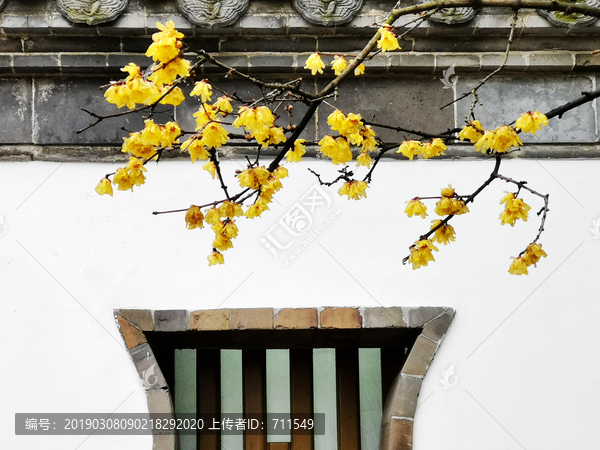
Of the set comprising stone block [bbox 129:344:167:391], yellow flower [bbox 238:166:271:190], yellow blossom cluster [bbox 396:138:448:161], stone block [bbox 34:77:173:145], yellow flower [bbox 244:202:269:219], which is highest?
stone block [bbox 34:77:173:145]

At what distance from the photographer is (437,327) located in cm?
330

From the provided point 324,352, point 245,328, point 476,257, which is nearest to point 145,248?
point 245,328

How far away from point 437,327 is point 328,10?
1.55 metres

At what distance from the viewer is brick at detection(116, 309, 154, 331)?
3285 mm

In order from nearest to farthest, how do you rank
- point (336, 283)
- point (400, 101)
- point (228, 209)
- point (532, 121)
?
1. point (532, 121)
2. point (228, 209)
3. point (336, 283)
4. point (400, 101)

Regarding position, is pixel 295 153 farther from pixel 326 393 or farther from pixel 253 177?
pixel 326 393

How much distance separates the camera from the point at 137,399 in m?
3.25

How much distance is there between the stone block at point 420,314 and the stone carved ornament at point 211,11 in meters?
1.56

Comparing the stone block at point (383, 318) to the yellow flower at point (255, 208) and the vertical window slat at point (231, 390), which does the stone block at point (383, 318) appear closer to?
the vertical window slat at point (231, 390)

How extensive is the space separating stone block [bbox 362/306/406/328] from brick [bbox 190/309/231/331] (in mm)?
620

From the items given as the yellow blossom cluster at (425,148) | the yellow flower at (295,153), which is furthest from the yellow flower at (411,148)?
the yellow flower at (295,153)

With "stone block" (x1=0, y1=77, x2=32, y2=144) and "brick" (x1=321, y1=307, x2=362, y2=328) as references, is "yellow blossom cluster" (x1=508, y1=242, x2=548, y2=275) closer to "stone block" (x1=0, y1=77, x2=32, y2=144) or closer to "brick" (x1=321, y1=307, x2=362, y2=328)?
"brick" (x1=321, y1=307, x2=362, y2=328)

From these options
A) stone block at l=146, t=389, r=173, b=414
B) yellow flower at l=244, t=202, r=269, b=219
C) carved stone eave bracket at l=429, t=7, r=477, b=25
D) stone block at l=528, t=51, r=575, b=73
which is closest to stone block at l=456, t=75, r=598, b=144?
stone block at l=528, t=51, r=575, b=73

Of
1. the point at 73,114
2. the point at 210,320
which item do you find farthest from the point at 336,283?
the point at 73,114
